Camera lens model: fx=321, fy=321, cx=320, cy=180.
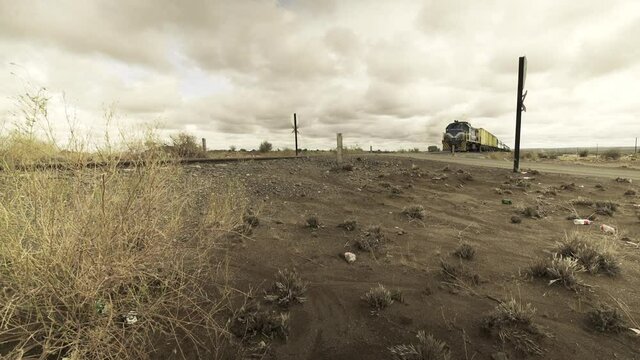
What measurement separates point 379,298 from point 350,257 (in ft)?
4.51

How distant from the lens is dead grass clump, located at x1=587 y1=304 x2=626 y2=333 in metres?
3.51

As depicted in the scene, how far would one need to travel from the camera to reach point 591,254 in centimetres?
503

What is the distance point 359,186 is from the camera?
10445mm

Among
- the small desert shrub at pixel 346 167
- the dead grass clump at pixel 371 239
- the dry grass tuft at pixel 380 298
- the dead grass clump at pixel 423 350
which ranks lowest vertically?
the dead grass clump at pixel 423 350

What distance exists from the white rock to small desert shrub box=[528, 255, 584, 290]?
2.62 metres

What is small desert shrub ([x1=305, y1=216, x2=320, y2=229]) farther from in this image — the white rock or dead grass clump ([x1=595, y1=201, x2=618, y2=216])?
dead grass clump ([x1=595, y1=201, x2=618, y2=216])

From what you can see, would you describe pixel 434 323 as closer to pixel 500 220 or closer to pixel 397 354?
pixel 397 354

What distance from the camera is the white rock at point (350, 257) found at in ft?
17.6

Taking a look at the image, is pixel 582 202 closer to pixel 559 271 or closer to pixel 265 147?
pixel 559 271

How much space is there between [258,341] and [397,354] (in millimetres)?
1470

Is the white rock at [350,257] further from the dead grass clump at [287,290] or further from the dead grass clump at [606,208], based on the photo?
the dead grass clump at [606,208]

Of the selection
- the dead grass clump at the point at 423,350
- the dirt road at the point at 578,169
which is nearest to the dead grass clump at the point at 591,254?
the dead grass clump at the point at 423,350

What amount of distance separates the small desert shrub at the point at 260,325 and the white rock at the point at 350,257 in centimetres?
182

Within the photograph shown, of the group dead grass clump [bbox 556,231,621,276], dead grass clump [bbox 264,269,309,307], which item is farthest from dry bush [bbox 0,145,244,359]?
dead grass clump [bbox 556,231,621,276]
